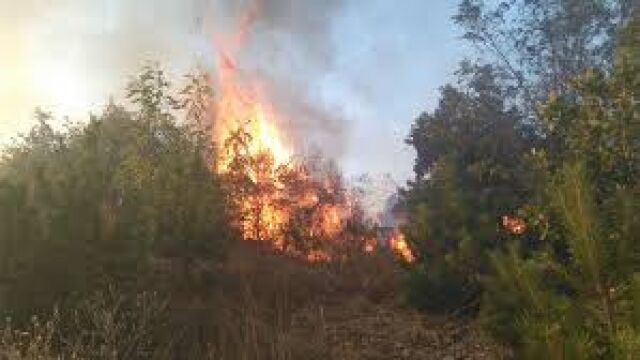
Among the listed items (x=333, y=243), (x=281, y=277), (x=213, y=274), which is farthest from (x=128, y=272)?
(x=333, y=243)

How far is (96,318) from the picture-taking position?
11.1 meters

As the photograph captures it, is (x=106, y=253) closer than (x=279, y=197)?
Yes

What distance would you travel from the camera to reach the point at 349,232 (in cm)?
3103

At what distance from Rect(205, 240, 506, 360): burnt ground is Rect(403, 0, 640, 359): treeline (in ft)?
5.11

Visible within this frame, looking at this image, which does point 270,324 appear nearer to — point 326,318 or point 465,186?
point 326,318

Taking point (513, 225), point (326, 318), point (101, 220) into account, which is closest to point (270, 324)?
point (326, 318)

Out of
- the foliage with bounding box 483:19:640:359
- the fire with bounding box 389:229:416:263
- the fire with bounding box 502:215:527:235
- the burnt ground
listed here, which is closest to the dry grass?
the burnt ground

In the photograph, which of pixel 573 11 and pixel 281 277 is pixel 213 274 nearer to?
pixel 281 277

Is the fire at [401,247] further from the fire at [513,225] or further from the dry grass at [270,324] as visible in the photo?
the fire at [513,225]

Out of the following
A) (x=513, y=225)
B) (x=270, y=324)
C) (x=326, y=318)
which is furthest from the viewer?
(x=513, y=225)

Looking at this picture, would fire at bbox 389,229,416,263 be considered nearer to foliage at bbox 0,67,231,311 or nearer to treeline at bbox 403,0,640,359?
treeline at bbox 403,0,640,359

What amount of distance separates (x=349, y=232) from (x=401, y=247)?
411cm

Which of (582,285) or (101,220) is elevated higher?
(101,220)

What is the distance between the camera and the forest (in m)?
5.63
